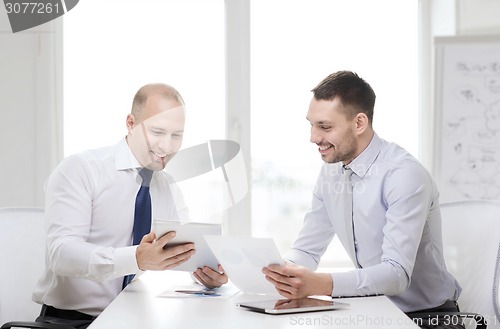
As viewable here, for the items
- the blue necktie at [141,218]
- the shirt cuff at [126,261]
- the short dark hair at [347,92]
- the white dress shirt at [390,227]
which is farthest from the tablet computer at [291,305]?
the short dark hair at [347,92]

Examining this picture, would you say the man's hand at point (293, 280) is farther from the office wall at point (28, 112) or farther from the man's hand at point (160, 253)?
the office wall at point (28, 112)

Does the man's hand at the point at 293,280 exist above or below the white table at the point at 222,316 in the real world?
above

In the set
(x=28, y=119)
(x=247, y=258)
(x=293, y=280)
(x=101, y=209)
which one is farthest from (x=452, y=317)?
(x=28, y=119)

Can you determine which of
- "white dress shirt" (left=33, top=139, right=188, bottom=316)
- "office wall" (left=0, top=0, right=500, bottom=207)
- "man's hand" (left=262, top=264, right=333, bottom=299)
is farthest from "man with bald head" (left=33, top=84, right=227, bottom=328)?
"office wall" (left=0, top=0, right=500, bottom=207)

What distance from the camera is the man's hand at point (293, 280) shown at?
2031 millimetres

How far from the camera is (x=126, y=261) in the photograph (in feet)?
7.59

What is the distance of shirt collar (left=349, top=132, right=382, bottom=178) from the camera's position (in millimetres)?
2549

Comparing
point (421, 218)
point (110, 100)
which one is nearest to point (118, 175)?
point (421, 218)

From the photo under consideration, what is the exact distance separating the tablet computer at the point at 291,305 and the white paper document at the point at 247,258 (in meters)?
0.10

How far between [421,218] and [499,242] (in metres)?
0.39

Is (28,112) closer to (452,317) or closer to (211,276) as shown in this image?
(211,276)

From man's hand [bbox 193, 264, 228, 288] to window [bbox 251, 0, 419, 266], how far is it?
6.37 feet

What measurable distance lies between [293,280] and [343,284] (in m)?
0.19

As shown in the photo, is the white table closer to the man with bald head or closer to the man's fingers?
the man's fingers
